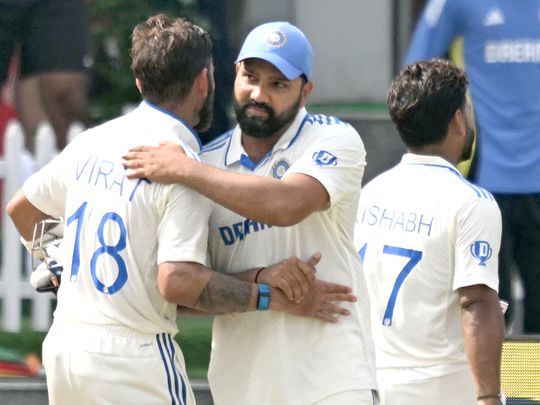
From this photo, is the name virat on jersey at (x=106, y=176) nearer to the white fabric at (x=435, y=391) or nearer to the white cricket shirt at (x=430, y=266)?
the white cricket shirt at (x=430, y=266)

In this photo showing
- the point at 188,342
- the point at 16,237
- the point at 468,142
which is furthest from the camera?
the point at 16,237

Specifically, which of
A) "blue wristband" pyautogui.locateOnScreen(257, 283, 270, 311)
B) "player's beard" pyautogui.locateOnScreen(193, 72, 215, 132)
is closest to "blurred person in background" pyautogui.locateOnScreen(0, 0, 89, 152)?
"player's beard" pyautogui.locateOnScreen(193, 72, 215, 132)

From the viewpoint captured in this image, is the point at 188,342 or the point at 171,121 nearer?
the point at 171,121

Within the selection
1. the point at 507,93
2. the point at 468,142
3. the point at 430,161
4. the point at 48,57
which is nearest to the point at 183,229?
the point at 430,161

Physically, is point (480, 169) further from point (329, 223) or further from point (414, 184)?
point (329, 223)

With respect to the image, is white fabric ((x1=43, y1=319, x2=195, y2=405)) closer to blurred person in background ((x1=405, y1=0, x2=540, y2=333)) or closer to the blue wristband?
the blue wristband

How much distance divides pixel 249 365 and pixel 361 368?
315 mm

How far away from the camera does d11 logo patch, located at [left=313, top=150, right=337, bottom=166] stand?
4316mm

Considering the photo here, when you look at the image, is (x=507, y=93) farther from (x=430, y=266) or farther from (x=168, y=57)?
(x=168, y=57)

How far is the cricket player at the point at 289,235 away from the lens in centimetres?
432

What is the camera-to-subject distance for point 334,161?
434 cm

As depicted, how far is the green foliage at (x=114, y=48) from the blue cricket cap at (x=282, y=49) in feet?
13.9

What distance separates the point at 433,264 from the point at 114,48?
4534 mm

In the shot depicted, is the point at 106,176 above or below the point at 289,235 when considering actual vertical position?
above
